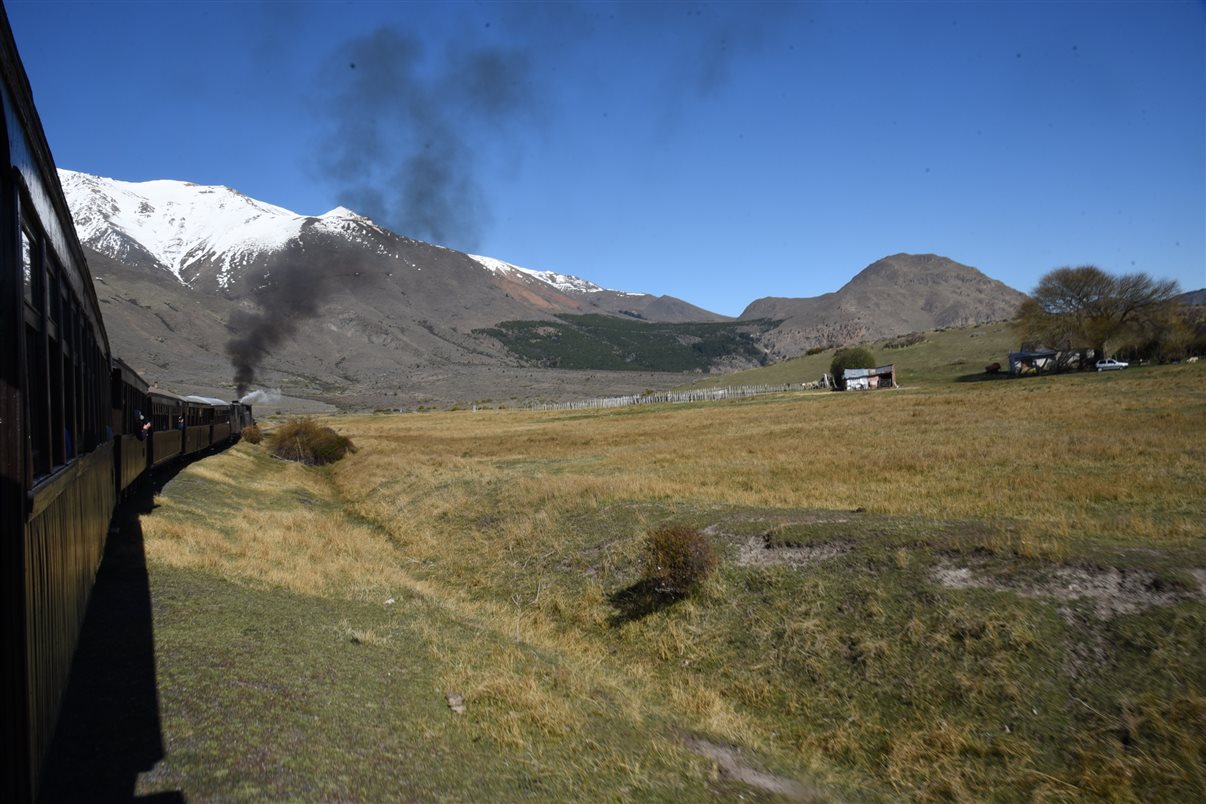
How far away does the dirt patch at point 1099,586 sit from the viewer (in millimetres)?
9383

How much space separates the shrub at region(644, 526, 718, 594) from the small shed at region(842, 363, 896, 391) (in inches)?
2898

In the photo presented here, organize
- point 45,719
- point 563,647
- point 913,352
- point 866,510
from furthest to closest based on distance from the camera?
point 913,352 → point 866,510 → point 563,647 → point 45,719

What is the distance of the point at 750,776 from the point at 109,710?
6304 mm

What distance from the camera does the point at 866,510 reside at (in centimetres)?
1648

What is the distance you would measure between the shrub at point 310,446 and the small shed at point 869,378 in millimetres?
57070

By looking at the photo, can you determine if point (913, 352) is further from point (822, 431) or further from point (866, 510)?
point (866, 510)

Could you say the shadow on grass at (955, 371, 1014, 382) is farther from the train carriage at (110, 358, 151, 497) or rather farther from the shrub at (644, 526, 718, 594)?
the train carriage at (110, 358, 151, 497)

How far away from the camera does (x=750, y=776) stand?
26.6 ft

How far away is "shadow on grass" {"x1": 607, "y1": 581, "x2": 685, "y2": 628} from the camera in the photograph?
13734 mm

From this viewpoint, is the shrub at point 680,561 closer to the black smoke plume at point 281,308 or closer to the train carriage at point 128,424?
the train carriage at point 128,424

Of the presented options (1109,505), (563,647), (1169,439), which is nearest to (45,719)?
(563,647)

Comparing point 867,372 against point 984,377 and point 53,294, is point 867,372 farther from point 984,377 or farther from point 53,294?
point 53,294

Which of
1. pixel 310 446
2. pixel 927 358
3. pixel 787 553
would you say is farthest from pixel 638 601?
pixel 927 358

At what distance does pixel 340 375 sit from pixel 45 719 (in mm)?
159496
